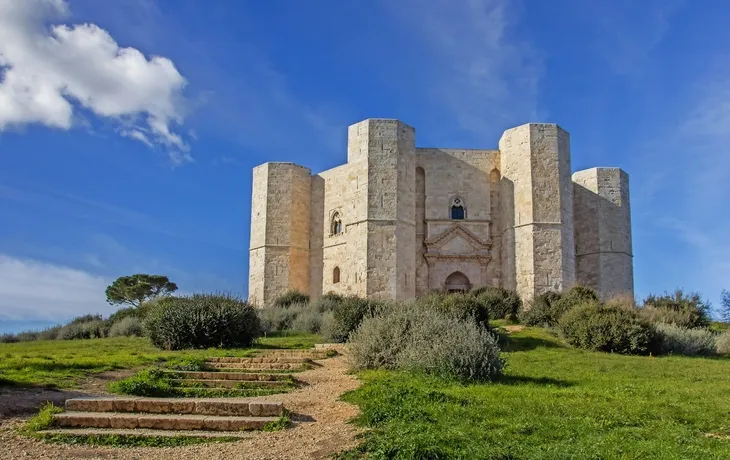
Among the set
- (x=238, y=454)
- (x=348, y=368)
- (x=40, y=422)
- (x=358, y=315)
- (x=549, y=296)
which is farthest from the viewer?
(x=549, y=296)

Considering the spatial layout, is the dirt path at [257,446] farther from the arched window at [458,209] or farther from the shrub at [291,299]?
the arched window at [458,209]

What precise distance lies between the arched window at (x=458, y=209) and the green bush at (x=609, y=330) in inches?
546

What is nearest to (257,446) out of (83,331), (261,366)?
(261,366)

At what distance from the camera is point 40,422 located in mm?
6141

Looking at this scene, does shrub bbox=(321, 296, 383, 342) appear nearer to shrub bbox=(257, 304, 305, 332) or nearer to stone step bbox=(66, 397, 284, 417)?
shrub bbox=(257, 304, 305, 332)

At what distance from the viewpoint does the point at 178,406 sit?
6.80 m

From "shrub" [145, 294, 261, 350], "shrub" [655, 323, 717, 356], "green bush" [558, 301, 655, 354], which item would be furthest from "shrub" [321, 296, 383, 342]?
"shrub" [655, 323, 717, 356]

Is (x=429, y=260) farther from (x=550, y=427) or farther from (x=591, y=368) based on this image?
(x=550, y=427)

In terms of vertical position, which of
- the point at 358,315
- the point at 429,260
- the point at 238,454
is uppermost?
the point at 429,260

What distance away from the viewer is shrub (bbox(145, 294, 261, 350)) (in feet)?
45.0

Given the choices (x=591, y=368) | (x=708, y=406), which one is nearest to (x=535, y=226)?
(x=591, y=368)

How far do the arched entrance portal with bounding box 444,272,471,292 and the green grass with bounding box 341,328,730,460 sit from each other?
1874cm

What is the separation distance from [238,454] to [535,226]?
23.1 m

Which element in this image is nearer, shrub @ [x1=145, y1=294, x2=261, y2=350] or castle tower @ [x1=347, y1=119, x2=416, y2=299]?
shrub @ [x1=145, y1=294, x2=261, y2=350]
